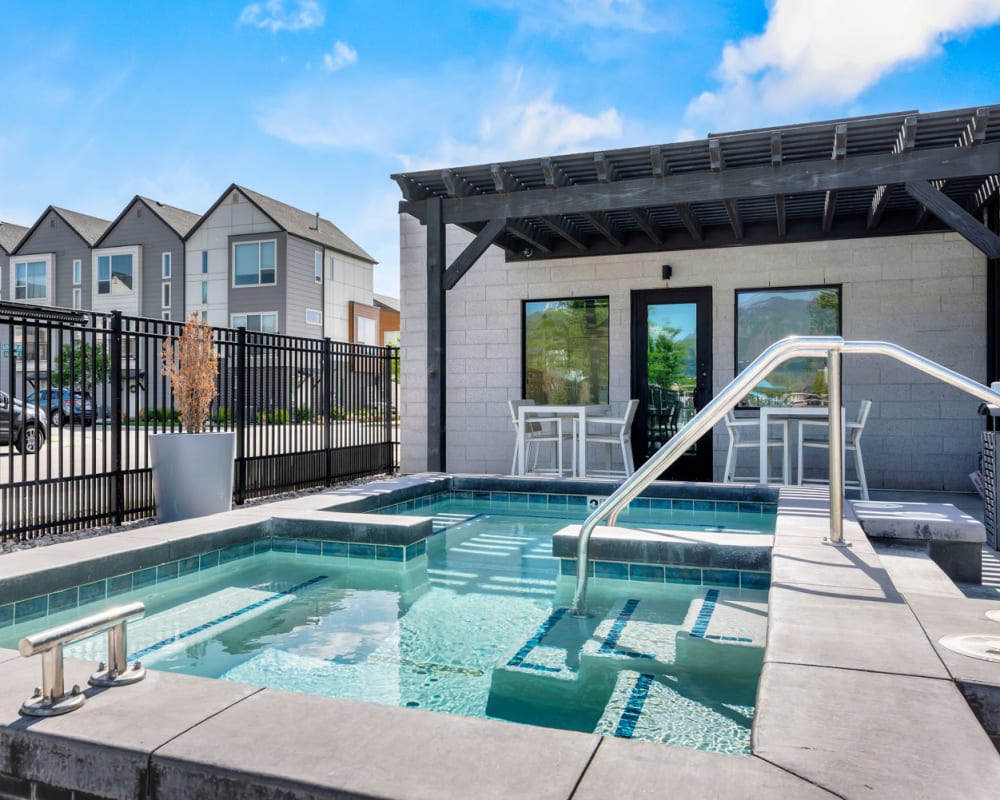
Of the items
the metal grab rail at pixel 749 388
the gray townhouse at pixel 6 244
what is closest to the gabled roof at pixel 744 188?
the metal grab rail at pixel 749 388

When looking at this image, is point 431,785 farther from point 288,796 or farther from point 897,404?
point 897,404

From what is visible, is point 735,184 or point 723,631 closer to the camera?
point 723,631

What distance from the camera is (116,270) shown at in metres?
24.1

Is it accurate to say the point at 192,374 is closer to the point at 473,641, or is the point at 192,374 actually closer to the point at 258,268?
the point at 473,641

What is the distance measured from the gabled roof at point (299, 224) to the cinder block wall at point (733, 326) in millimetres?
15013

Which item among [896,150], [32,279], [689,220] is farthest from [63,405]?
[32,279]

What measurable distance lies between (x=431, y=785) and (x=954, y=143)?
20.8ft

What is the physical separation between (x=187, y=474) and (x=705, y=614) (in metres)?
3.73

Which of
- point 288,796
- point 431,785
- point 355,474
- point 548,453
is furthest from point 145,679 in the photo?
point 548,453

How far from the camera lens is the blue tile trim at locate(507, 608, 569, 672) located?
2.70 m

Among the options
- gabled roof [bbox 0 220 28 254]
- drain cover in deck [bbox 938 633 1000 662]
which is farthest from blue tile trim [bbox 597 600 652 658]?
gabled roof [bbox 0 220 28 254]

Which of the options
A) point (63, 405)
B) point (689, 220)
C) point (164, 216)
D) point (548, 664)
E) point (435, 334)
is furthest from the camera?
point (164, 216)

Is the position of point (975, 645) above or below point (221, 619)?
above

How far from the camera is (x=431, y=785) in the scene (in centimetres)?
132
